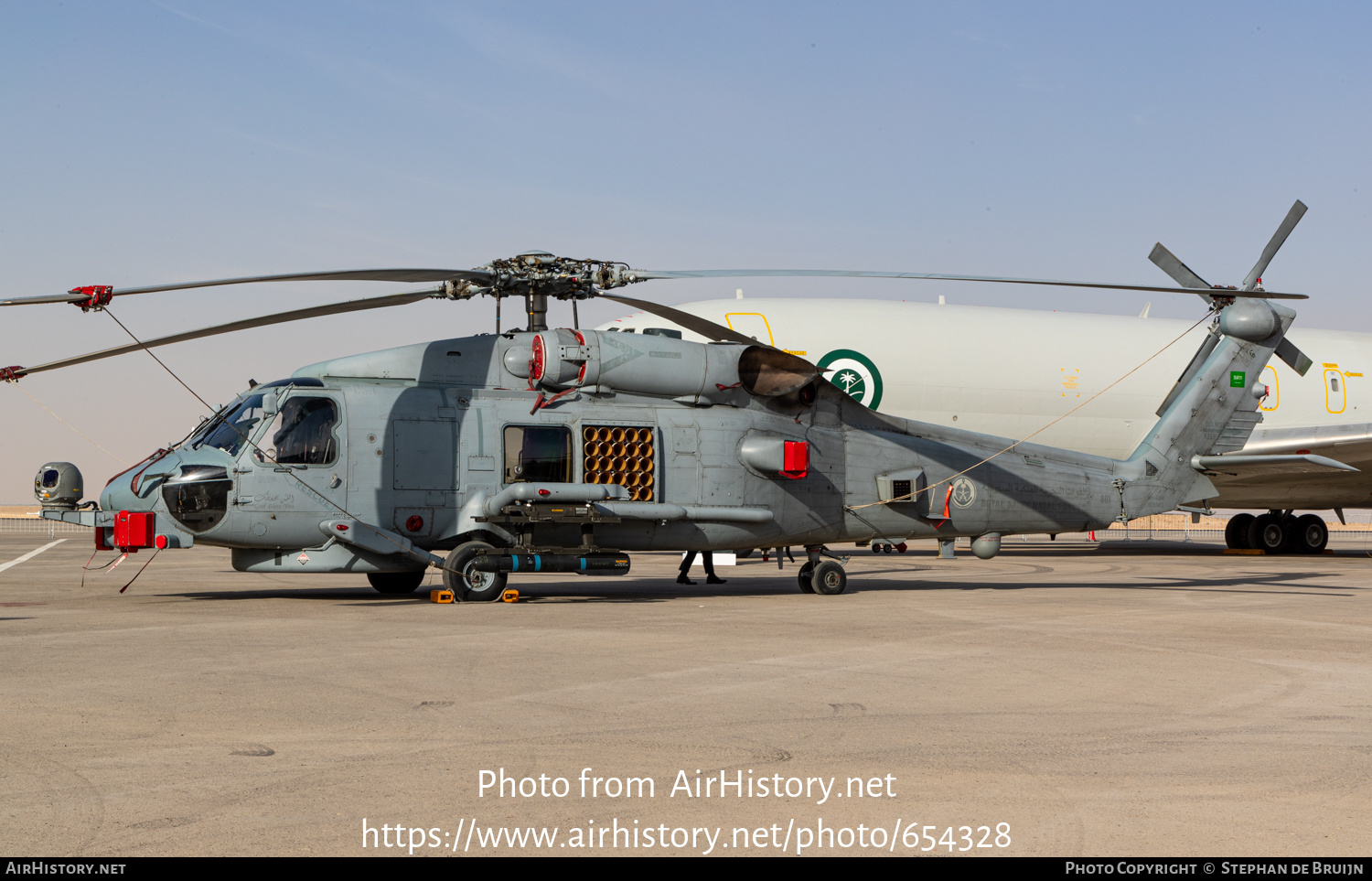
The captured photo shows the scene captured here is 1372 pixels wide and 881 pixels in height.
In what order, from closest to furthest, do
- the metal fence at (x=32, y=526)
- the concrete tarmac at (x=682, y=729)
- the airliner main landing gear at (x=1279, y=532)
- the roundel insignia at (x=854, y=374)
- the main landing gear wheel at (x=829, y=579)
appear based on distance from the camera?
the concrete tarmac at (x=682, y=729) < the main landing gear wheel at (x=829, y=579) < the roundel insignia at (x=854, y=374) < the airliner main landing gear at (x=1279, y=532) < the metal fence at (x=32, y=526)

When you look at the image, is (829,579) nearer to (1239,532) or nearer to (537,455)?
(537,455)

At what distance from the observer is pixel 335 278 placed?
38.8 ft

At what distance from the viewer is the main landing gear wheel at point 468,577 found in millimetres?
13945

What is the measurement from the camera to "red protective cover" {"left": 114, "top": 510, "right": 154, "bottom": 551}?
1299cm

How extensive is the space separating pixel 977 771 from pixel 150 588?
47.7 feet

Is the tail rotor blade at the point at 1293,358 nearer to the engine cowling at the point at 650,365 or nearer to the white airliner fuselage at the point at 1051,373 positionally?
the white airliner fuselage at the point at 1051,373

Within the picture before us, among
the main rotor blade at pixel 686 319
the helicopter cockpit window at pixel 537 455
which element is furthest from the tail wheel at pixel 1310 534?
the helicopter cockpit window at pixel 537 455

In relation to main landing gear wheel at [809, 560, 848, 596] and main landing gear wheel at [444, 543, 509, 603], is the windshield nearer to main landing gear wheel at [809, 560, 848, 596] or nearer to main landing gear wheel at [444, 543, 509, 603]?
main landing gear wheel at [444, 543, 509, 603]

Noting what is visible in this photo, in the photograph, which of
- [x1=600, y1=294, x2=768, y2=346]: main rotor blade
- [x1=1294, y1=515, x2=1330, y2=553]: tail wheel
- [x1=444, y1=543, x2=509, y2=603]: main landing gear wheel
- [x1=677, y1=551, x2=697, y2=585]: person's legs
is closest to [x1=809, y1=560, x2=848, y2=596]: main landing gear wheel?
[x1=677, y1=551, x2=697, y2=585]: person's legs

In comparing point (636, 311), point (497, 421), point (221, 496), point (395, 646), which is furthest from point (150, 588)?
point (636, 311)

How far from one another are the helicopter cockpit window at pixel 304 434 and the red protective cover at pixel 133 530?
5.24 ft

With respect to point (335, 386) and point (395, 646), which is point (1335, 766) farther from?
point (335, 386)

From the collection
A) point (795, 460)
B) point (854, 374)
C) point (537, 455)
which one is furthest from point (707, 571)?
point (854, 374)
